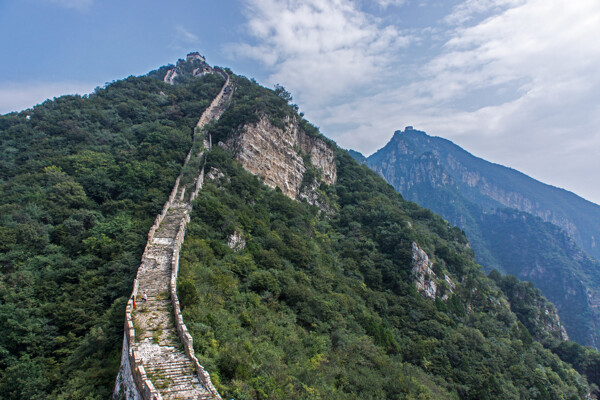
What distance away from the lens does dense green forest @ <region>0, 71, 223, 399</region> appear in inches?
476

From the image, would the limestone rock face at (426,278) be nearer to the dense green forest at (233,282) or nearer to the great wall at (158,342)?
the dense green forest at (233,282)

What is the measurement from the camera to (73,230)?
20.8 metres

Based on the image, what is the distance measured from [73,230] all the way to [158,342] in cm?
1429

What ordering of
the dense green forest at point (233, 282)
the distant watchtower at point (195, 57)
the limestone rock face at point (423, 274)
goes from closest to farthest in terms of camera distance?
the dense green forest at point (233, 282), the limestone rock face at point (423, 274), the distant watchtower at point (195, 57)

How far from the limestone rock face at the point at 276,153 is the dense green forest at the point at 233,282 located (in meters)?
2.14

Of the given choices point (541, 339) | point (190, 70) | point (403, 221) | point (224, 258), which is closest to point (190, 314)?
point (224, 258)

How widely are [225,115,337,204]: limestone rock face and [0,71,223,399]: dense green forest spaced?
7412 millimetres

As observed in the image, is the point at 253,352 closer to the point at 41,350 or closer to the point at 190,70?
the point at 41,350

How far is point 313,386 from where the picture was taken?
509 inches

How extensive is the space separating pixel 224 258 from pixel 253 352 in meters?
9.30

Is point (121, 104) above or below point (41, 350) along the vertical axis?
above

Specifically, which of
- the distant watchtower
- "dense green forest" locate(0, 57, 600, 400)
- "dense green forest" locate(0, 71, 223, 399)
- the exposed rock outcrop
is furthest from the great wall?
the distant watchtower

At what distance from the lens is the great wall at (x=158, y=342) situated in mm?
8875

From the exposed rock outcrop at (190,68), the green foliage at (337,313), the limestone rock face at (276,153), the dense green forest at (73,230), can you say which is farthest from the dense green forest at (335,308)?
the exposed rock outcrop at (190,68)
